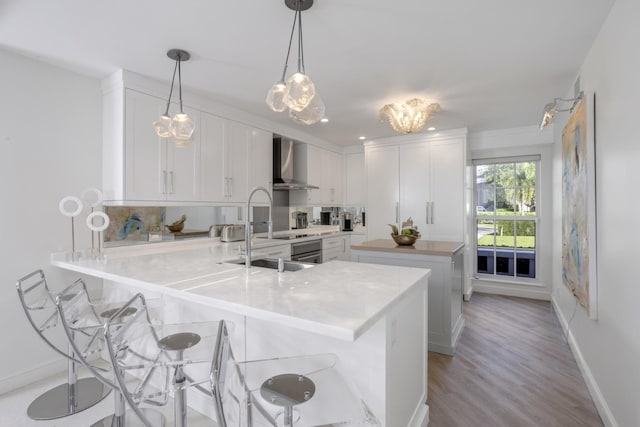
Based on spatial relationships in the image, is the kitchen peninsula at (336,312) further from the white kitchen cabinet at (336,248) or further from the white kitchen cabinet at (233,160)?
the white kitchen cabinet at (336,248)

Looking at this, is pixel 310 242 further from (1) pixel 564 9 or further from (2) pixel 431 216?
(1) pixel 564 9

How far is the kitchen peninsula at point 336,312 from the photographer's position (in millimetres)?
1240

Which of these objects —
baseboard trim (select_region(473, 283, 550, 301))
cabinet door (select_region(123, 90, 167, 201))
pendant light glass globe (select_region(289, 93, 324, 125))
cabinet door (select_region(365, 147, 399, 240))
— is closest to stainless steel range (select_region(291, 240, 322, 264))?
cabinet door (select_region(365, 147, 399, 240))

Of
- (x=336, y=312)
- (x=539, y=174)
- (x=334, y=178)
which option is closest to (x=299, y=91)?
(x=336, y=312)

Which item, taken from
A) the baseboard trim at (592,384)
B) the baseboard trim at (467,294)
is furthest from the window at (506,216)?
the baseboard trim at (592,384)

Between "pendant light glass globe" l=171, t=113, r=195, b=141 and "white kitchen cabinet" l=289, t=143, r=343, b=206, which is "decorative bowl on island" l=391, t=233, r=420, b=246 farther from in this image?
"pendant light glass globe" l=171, t=113, r=195, b=141

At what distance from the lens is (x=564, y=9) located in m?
1.85

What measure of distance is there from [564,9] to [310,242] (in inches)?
132

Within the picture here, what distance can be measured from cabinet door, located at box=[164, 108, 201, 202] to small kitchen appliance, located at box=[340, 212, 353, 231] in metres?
2.96

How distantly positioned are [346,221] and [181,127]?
3.80 metres

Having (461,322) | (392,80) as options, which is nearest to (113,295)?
(392,80)

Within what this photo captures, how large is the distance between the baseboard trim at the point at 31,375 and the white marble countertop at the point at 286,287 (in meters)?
0.82

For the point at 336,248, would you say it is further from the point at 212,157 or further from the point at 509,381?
the point at 509,381

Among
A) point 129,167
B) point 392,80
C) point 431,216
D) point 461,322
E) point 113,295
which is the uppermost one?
point 392,80
